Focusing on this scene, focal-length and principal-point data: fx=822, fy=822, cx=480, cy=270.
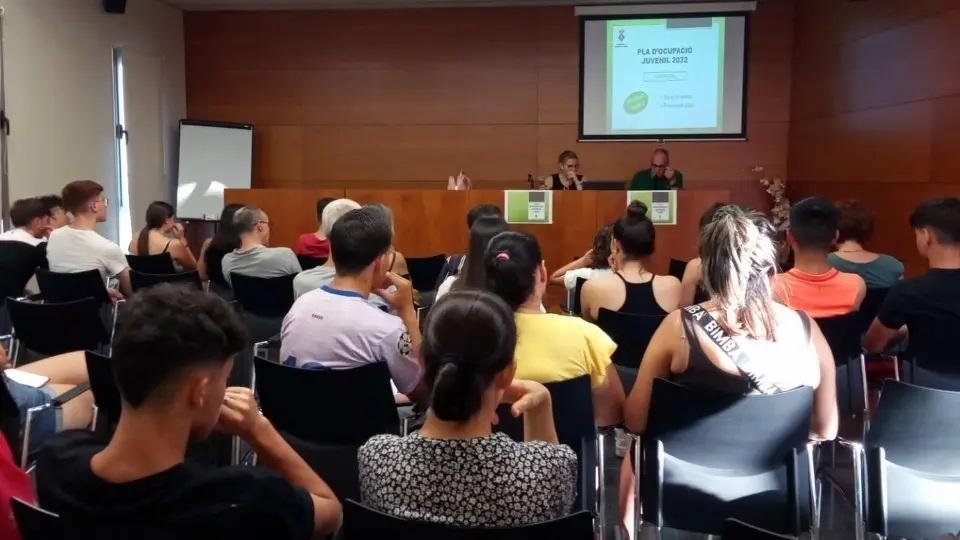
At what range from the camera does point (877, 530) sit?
2.20 metres

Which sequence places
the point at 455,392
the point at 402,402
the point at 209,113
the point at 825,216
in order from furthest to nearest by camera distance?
the point at 209,113
the point at 825,216
the point at 402,402
the point at 455,392

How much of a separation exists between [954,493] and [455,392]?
152 centimetres

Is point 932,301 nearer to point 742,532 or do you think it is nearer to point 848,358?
point 848,358

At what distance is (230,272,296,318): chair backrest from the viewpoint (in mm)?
4180

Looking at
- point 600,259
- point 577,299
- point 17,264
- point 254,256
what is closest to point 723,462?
point 577,299

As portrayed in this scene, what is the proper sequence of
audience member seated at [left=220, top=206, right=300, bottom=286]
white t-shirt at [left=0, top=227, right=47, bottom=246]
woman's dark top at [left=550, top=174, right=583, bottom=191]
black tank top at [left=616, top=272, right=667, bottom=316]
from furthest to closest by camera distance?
1. woman's dark top at [left=550, top=174, right=583, bottom=191]
2. white t-shirt at [left=0, top=227, right=47, bottom=246]
3. audience member seated at [left=220, top=206, right=300, bottom=286]
4. black tank top at [left=616, top=272, right=667, bottom=316]

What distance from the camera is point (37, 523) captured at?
1.25m

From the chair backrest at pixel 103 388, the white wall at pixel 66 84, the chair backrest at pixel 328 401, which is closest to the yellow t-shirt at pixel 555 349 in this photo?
the chair backrest at pixel 328 401

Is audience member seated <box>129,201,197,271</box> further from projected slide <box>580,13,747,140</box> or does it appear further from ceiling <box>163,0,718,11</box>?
projected slide <box>580,13,747,140</box>

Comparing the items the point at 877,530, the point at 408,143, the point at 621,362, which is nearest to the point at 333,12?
the point at 408,143

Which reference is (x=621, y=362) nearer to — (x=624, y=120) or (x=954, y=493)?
(x=954, y=493)

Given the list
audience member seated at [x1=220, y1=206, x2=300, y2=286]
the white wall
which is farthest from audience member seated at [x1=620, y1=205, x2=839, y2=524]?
the white wall

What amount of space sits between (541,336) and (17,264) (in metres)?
3.69

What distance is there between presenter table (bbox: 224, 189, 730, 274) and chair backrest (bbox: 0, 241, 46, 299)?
2357 mm
